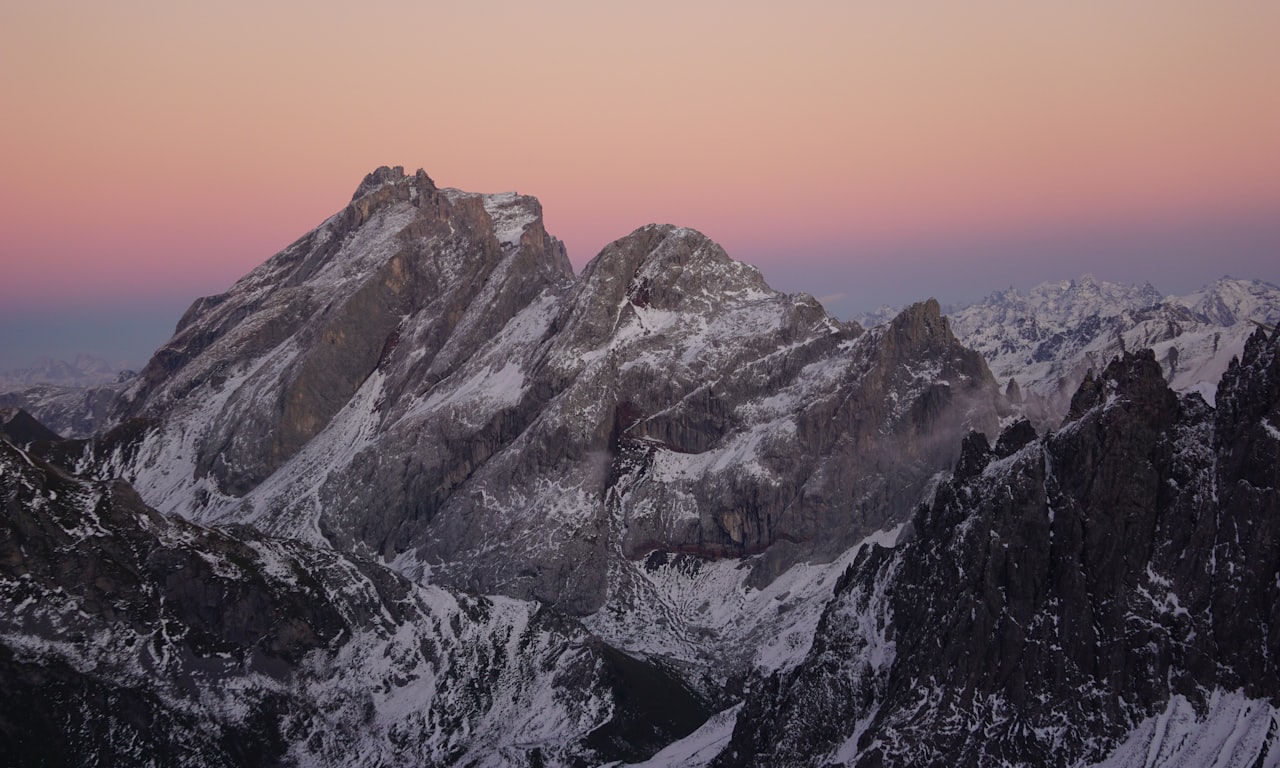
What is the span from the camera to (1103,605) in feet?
384

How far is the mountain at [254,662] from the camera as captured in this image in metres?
147

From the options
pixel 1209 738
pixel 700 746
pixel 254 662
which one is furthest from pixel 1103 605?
pixel 254 662

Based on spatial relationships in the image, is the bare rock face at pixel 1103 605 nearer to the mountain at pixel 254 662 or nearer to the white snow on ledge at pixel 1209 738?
the white snow on ledge at pixel 1209 738

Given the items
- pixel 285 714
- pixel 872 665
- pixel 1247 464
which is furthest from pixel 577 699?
pixel 1247 464

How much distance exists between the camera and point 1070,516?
396 ft

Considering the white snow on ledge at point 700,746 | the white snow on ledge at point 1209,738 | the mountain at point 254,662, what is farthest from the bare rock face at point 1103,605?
the mountain at point 254,662

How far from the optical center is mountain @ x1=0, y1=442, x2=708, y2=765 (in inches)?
5773

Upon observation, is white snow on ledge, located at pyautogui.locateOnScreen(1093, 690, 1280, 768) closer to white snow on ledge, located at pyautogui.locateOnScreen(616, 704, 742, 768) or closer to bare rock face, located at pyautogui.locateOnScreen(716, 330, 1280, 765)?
bare rock face, located at pyautogui.locateOnScreen(716, 330, 1280, 765)

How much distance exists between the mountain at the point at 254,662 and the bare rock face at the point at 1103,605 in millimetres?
50843

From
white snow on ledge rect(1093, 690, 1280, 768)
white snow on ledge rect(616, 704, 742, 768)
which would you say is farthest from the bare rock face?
white snow on ledge rect(616, 704, 742, 768)

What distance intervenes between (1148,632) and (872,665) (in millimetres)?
30963

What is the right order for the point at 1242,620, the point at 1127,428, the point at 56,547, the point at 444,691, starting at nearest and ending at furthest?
the point at 1242,620 < the point at 1127,428 < the point at 56,547 < the point at 444,691

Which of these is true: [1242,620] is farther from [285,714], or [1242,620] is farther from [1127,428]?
[285,714]

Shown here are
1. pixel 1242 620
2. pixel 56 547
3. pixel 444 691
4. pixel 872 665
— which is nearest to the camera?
pixel 1242 620
